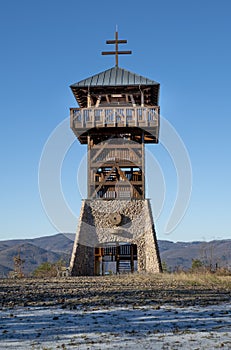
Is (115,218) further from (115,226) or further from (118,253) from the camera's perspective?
(118,253)

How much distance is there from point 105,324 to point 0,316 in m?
1.94

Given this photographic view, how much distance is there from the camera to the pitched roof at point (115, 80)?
2542 centimetres

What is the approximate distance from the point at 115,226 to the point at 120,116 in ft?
18.0

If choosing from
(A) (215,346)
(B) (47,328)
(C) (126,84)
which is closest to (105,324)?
(B) (47,328)

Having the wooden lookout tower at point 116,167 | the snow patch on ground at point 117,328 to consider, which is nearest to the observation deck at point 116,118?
the wooden lookout tower at point 116,167

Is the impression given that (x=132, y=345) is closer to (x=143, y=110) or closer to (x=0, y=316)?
(x=0, y=316)

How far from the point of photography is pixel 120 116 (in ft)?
81.8

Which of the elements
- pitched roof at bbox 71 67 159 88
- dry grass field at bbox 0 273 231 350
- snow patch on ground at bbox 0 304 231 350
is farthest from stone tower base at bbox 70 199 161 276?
snow patch on ground at bbox 0 304 231 350

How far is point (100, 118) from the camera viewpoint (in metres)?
25.0

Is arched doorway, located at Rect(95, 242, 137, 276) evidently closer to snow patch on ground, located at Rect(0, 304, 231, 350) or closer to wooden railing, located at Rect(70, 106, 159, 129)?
wooden railing, located at Rect(70, 106, 159, 129)

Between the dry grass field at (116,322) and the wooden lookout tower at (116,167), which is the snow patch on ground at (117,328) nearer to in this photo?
the dry grass field at (116,322)

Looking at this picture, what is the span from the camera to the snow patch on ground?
6.08 meters

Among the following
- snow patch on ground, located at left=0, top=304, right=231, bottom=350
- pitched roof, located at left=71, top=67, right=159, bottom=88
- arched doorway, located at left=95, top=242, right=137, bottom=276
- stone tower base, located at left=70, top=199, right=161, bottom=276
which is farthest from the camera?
arched doorway, located at left=95, top=242, right=137, bottom=276

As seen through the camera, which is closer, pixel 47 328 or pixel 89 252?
pixel 47 328
